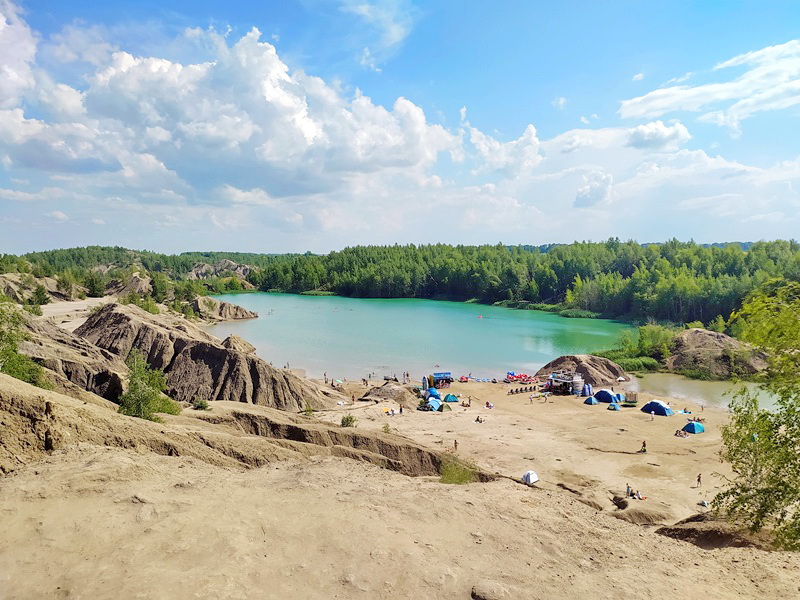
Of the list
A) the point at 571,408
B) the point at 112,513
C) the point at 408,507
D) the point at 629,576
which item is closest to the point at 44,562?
the point at 112,513

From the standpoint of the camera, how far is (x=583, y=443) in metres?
34.0

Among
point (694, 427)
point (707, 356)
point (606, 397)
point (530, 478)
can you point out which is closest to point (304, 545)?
point (530, 478)

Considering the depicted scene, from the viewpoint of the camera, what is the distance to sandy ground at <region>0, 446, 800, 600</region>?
974 cm

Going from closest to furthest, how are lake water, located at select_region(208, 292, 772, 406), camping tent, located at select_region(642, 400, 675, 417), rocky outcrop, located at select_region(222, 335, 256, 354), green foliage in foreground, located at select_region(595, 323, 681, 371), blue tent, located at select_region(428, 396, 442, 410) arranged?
camping tent, located at select_region(642, 400, 675, 417) → blue tent, located at select_region(428, 396, 442, 410) → rocky outcrop, located at select_region(222, 335, 256, 354) → lake water, located at select_region(208, 292, 772, 406) → green foliage in foreground, located at select_region(595, 323, 681, 371)

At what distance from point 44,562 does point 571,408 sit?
138 ft

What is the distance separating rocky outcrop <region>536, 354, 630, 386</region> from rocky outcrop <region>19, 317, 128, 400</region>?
43.6 metres

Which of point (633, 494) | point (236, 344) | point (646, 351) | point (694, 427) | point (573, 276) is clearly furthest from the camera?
point (573, 276)

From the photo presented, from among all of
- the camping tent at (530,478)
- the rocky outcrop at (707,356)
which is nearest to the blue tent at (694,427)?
the camping tent at (530,478)

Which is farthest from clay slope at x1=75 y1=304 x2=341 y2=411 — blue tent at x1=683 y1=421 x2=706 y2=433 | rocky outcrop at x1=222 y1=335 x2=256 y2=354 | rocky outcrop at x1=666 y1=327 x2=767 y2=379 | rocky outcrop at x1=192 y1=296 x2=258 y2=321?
rocky outcrop at x1=192 y1=296 x2=258 y2=321

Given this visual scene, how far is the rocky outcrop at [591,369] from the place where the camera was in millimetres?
54406

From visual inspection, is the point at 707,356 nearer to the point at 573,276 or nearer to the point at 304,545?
the point at 304,545

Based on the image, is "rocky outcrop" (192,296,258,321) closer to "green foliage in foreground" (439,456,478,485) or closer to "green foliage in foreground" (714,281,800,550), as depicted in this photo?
"green foliage in foreground" (439,456,478,485)

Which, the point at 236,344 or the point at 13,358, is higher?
the point at 13,358

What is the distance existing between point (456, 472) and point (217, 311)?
101 m
